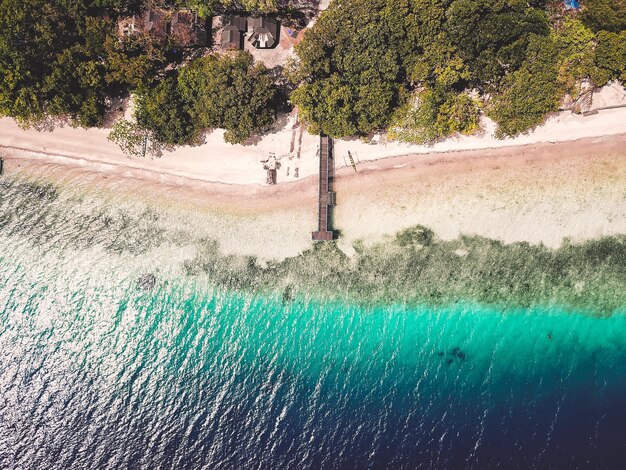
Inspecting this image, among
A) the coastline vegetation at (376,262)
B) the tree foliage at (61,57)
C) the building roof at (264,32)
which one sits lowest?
the coastline vegetation at (376,262)

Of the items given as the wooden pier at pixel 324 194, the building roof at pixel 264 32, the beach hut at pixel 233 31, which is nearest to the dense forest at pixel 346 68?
the beach hut at pixel 233 31

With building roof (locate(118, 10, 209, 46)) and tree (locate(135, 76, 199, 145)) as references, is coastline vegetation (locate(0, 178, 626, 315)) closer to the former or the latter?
tree (locate(135, 76, 199, 145))

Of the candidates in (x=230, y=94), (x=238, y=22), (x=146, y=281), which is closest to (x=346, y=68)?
(x=230, y=94)

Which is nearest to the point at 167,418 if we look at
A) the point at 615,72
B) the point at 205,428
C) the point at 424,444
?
the point at 205,428

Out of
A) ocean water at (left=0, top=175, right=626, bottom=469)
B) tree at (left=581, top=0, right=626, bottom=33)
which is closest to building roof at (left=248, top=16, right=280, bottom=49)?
ocean water at (left=0, top=175, right=626, bottom=469)

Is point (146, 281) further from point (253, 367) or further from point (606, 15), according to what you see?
point (606, 15)

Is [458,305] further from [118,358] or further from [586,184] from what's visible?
[118,358]

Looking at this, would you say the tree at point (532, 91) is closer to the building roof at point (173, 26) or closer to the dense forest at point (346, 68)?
the dense forest at point (346, 68)
